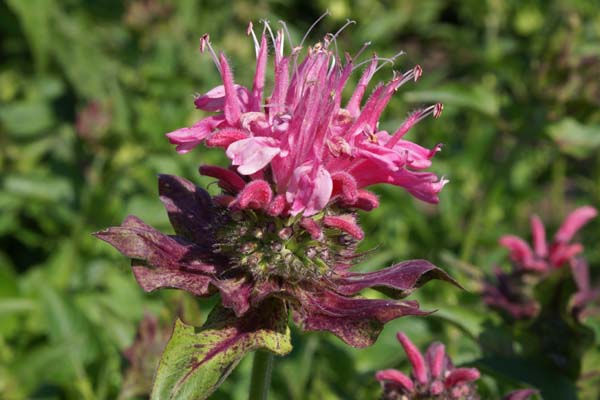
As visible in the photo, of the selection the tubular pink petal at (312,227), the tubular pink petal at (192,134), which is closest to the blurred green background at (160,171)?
the tubular pink petal at (312,227)

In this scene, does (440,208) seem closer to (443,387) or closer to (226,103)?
(443,387)

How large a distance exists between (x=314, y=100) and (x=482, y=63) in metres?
2.28

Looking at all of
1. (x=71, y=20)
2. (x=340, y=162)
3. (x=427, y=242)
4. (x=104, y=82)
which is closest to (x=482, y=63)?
(x=427, y=242)

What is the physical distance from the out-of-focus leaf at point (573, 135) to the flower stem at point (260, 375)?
1.59m

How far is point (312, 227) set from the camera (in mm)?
1224

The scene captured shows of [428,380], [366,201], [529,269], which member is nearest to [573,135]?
[529,269]

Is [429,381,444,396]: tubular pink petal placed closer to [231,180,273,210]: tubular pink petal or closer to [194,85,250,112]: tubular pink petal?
[231,180,273,210]: tubular pink petal

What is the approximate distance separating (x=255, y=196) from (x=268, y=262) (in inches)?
5.2

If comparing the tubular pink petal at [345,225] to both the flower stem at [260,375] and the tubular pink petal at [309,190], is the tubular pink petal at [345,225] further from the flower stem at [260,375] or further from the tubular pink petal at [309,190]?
the flower stem at [260,375]

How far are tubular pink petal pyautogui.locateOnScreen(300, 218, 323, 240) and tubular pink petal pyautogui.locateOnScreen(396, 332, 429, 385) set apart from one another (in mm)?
322

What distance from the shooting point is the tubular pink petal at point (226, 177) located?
50.5 inches

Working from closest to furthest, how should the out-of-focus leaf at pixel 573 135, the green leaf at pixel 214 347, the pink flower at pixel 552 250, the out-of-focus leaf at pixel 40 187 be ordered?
the green leaf at pixel 214 347 → the pink flower at pixel 552 250 → the out-of-focus leaf at pixel 573 135 → the out-of-focus leaf at pixel 40 187

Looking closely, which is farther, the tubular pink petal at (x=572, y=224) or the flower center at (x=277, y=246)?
the tubular pink petal at (x=572, y=224)

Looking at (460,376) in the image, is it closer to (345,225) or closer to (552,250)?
(345,225)
